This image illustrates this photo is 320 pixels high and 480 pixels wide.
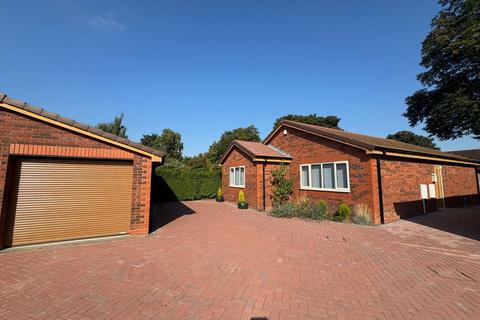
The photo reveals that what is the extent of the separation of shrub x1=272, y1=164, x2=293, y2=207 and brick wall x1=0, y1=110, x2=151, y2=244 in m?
8.28

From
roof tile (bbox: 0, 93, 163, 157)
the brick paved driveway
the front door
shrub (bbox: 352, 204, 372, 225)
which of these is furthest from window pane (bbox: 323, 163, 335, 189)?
roof tile (bbox: 0, 93, 163, 157)

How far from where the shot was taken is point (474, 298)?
3.91 m

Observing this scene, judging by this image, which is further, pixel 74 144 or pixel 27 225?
pixel 74 144

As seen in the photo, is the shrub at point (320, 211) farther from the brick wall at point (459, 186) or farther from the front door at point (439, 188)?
the brick wall at point (459, 186)

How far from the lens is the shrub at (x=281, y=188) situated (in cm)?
1382

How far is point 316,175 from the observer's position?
1292 cm

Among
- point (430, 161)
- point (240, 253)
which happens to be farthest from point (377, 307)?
point (430, 161)

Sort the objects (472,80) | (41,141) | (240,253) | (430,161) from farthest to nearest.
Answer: (472,80)
(430,161)
(41,141)
(240,253)

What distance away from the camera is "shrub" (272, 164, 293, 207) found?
45.3ft

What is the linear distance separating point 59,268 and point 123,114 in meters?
38.6

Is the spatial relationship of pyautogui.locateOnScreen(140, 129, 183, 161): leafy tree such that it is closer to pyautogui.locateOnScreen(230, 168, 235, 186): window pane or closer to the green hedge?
the green hedge

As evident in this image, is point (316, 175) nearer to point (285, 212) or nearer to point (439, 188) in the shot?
point (285, 212)

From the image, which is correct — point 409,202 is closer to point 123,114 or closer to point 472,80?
point 472,80

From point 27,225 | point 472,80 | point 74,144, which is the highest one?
point 472,80
